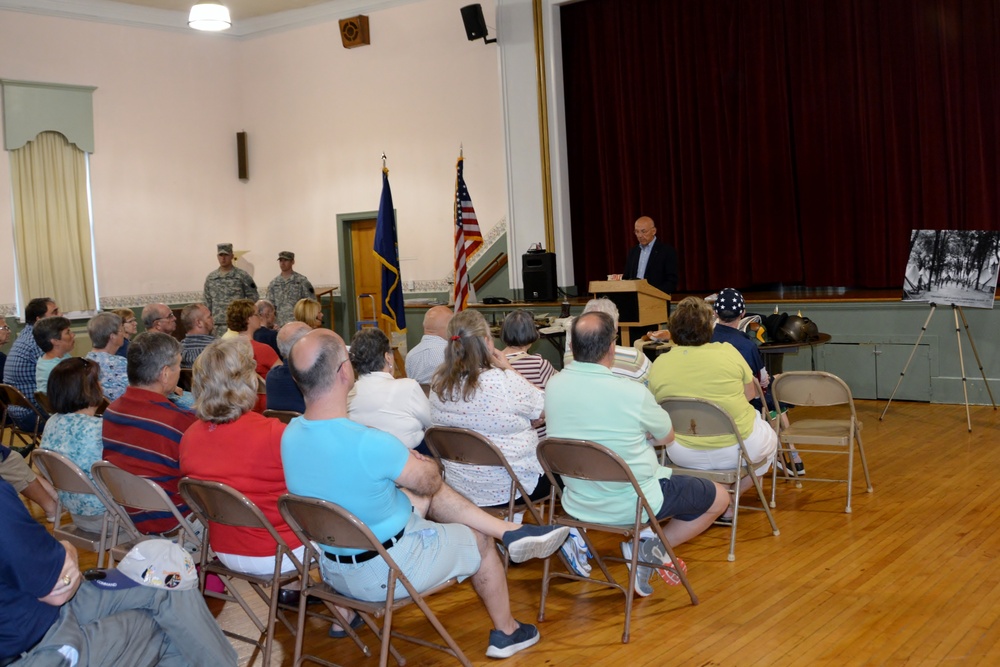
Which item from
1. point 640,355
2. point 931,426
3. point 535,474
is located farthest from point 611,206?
point 535,474

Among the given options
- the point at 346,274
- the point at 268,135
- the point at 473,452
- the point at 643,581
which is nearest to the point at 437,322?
the point at 473,452

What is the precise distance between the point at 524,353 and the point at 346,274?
8167 mm

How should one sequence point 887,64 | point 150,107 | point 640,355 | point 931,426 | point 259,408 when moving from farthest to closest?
1. point 150,107
2. point 887,64
3. point 931,426
4. point 259,408
5. point 640,355

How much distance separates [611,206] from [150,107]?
19.4 ft

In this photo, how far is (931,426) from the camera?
6.80 meters

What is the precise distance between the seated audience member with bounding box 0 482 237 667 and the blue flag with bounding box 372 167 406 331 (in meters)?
6.15

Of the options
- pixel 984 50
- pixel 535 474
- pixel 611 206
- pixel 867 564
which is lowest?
pixel 867 564

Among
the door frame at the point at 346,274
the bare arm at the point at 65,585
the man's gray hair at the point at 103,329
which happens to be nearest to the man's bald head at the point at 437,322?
the man's gray hair at the point at 103,329

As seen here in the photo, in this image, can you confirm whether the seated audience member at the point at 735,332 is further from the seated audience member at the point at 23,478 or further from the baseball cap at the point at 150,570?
the seated audience member at the point at 23,478

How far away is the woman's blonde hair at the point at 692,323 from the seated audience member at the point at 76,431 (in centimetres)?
255

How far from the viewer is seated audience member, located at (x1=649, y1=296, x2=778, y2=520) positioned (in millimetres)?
4352

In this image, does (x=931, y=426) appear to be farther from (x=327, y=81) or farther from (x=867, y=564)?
(x=327, y=81)

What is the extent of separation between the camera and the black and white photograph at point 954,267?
265 inches

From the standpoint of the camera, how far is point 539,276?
9.98 meters
